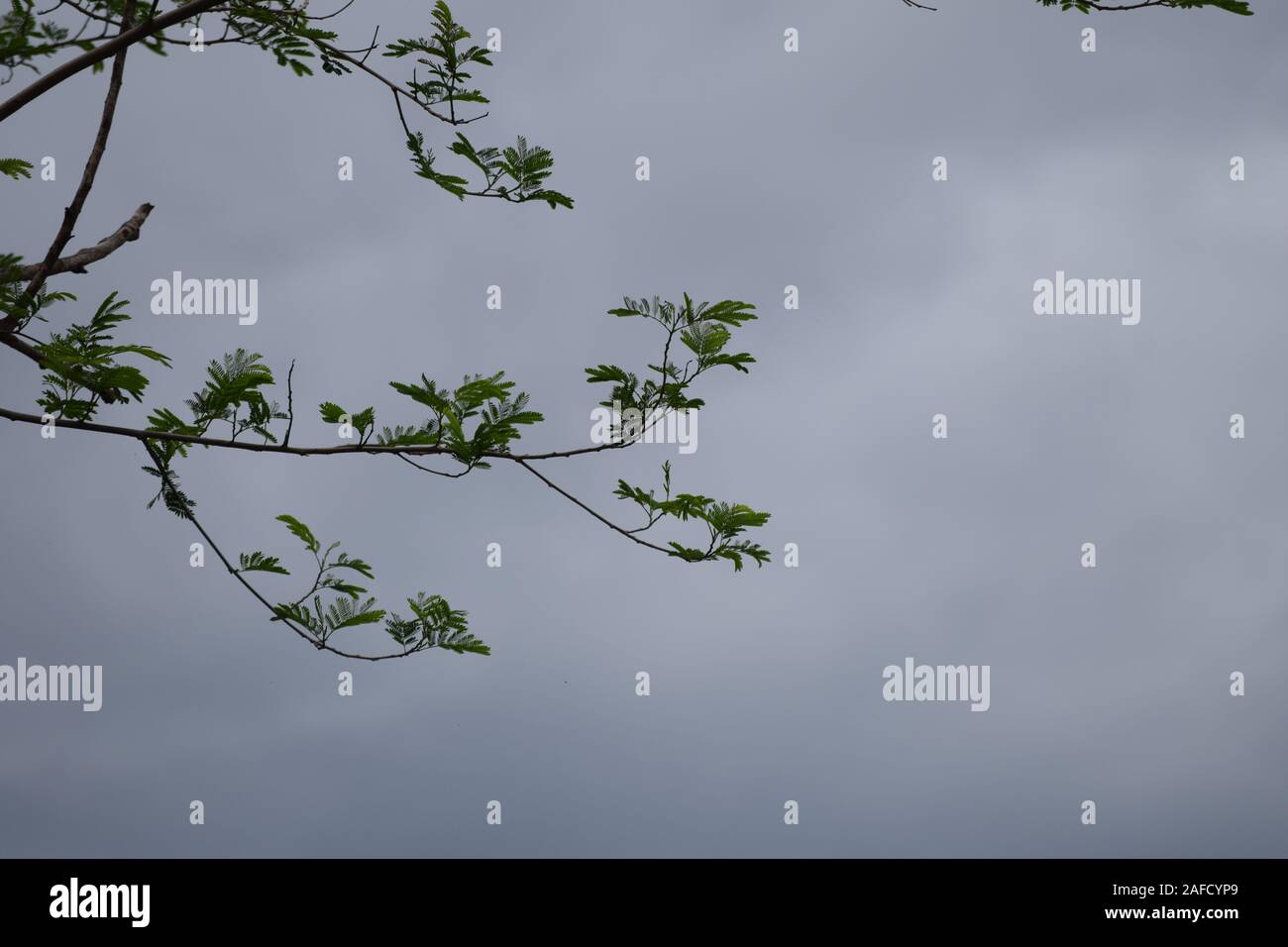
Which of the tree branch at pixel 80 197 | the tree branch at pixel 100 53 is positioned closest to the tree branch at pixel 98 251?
the tree branch at pixel 80 197

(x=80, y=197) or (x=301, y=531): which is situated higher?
(x=80, y=197)

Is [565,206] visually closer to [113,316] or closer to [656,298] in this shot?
[656,298]

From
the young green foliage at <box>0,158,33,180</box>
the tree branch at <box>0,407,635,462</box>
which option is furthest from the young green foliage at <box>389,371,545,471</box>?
the young green foliage at <box>0,158,33,180</box>

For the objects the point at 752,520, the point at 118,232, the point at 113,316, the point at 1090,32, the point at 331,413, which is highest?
the point at 1090,32

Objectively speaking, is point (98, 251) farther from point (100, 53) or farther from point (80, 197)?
point (100, 53)

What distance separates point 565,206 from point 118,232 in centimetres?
142

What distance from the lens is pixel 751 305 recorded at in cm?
330

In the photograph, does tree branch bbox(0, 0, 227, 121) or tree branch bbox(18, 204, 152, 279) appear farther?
tree branch bbox(18, 204, 152, 279)

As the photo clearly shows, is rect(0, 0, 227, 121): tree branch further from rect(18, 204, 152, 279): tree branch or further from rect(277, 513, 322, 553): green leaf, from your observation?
rect(277, 513, 322, 553): green leaf

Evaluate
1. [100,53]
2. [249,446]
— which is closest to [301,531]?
[249,446]

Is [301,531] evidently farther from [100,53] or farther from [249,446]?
[100,53]

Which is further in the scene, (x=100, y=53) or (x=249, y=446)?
(x=249, y=446)

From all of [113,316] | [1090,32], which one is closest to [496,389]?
[113,316]

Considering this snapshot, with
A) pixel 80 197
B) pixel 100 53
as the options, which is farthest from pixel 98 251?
pixel 100 53
